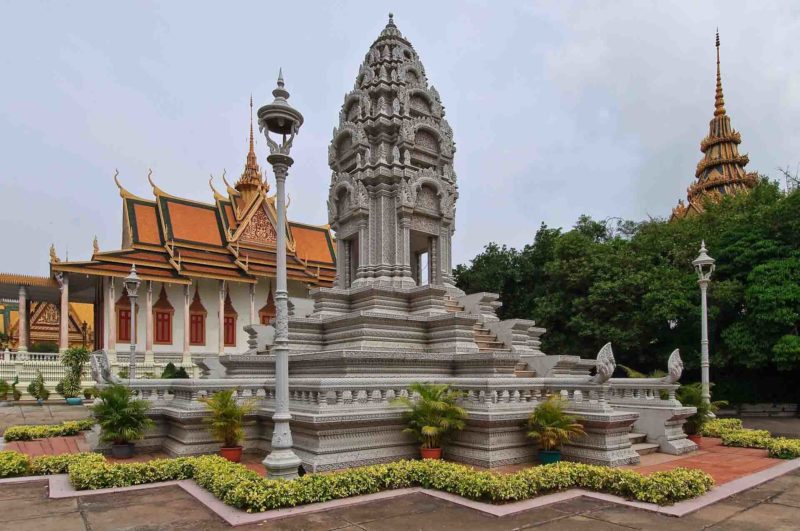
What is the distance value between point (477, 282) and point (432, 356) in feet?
55.7

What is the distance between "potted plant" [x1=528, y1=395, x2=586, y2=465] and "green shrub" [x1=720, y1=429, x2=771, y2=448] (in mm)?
4924

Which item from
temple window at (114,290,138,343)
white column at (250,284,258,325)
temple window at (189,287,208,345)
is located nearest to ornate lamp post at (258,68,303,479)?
temple window at (114,290,138,343)

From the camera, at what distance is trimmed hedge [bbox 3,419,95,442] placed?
44.3 feet

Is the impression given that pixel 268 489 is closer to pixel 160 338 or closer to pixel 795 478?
pixel 795 478

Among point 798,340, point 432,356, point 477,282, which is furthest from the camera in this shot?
point 477,282

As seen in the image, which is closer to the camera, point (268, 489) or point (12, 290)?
point (268, 489)

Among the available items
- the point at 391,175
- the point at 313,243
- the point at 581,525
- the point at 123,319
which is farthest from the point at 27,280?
the point at 581,525

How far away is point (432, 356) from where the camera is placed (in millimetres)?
12250

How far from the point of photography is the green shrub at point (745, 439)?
1182cm

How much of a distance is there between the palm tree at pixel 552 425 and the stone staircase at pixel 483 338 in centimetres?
420

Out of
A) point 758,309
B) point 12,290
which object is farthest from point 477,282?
point 12,290

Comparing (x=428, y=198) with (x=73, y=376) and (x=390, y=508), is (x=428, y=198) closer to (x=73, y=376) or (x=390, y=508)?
(x=390, y=508)

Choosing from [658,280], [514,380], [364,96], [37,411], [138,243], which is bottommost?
[37,411]

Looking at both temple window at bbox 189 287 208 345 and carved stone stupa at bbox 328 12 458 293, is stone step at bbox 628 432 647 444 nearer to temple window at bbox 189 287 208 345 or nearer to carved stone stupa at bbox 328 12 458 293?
carved stone stupa at bbox 328 12 458 293
